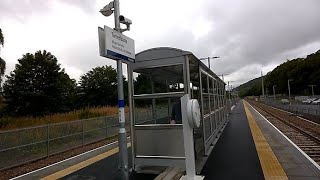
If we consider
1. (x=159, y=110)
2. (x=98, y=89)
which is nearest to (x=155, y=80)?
(x=159, y=110)

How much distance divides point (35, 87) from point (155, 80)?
3009 centimetres

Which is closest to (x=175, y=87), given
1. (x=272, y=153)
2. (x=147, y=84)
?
(x=147, y=84)

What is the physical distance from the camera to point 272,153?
32.4ft

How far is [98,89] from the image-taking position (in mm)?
61781

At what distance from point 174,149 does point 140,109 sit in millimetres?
1574

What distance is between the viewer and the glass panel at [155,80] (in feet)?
26.5

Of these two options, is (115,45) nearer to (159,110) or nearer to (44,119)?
(159,110)

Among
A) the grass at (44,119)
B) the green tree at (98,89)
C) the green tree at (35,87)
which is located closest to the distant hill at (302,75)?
the green tree at (98,89)

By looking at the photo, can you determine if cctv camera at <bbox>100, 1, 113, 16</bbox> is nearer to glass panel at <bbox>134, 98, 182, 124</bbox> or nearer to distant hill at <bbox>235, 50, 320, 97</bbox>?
glass panel at <bbox>134, 98, 182, 124</bbox>

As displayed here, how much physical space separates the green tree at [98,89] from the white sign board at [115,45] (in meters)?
53.6

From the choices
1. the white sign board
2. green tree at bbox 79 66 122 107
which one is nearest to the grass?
the white sign board

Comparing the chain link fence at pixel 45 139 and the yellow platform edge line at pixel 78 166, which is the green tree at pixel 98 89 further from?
the yellow platform edge line at pixel 78 166

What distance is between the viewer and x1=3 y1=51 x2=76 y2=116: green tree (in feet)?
112

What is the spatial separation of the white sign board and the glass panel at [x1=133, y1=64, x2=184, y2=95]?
1335 mm
